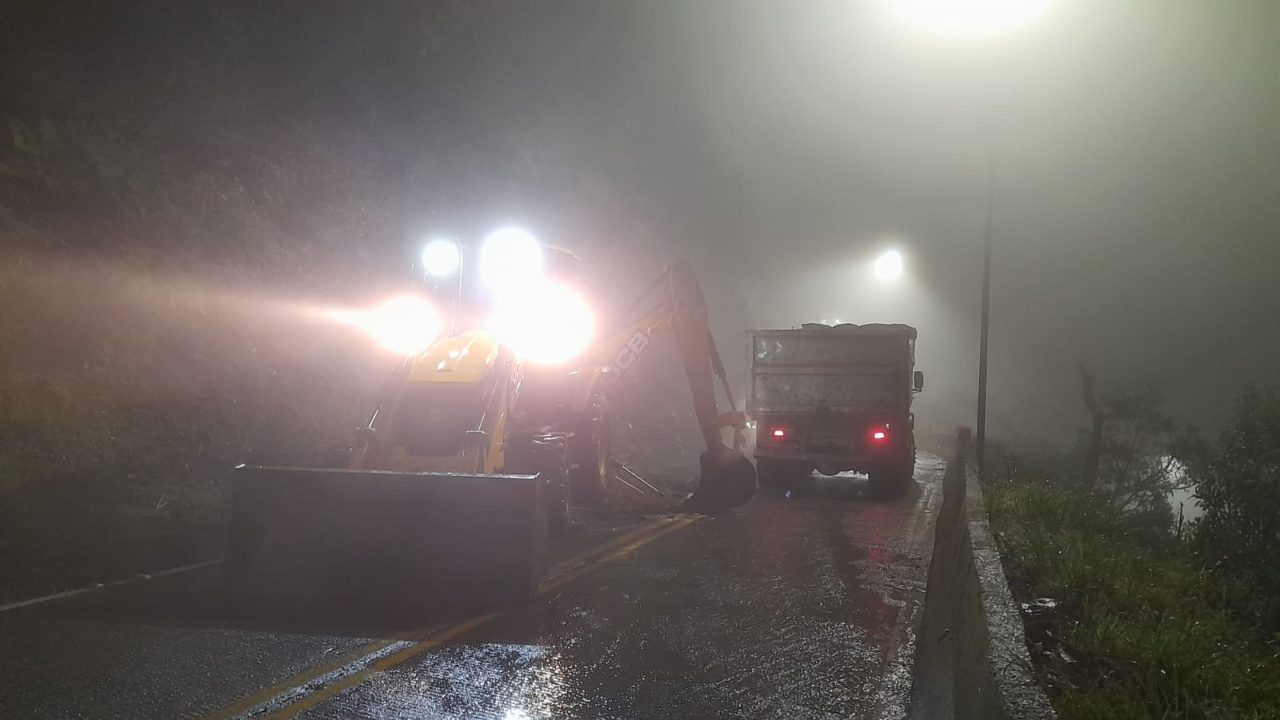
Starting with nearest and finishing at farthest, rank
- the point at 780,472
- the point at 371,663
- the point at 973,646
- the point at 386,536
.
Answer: the point at 973,646
the point at 371,663
the point at 386,536
the point at 780,472

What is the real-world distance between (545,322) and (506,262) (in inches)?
36.4

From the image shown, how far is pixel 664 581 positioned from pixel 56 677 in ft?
15.2

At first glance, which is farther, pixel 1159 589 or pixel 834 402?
pixel 834 402

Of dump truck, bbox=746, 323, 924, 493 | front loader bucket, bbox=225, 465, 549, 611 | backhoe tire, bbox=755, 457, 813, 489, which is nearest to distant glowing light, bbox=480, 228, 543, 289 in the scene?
front loader bucket, bbox=225, 465, 549, 611

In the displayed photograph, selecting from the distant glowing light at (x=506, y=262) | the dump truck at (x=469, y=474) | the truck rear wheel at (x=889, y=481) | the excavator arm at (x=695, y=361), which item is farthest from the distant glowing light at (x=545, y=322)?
the truck rear wheel at (x=889, y=481)

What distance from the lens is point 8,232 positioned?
11125 mm

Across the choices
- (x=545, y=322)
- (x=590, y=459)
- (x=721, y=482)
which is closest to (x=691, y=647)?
(x=545, y=322)

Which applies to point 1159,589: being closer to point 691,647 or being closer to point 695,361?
point 691,647

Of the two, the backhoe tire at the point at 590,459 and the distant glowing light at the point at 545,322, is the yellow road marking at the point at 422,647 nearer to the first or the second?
the backhoe tire at the point at 590,459

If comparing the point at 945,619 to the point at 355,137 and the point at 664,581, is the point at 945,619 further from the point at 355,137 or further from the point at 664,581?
the point at 355,137

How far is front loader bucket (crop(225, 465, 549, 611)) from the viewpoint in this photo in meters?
6.72

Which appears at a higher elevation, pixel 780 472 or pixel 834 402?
pixel 834 402

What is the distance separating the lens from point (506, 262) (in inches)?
416

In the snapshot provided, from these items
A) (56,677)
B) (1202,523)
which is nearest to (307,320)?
(56,677)
